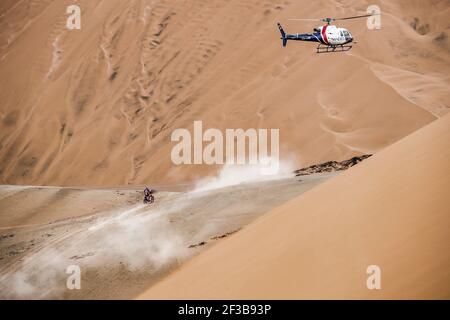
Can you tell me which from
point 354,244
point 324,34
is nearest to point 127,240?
point 354,244

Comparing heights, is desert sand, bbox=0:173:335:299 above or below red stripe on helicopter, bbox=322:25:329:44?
below

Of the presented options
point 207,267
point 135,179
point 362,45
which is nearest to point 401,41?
point 362,45

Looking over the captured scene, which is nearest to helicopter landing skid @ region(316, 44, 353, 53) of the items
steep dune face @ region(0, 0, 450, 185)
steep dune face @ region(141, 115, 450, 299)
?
steep dune face @ region(0, 0, 450, 185)

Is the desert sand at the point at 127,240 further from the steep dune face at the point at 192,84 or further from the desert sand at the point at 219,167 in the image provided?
the steep dune face at the point at 192,84

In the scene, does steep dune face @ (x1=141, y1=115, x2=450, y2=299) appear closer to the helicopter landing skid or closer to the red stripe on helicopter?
the helicopter landing skid

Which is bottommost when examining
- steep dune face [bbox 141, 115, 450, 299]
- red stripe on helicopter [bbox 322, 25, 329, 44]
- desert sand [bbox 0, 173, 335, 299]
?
steep dune face [bbox 141, 115, 450, 299]

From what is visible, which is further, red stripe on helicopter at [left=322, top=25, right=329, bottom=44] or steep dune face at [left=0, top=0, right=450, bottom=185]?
steep dune face at [left=0, top=0, right=450, bottom=185]

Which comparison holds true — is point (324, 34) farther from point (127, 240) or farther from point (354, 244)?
point (354, 244)
